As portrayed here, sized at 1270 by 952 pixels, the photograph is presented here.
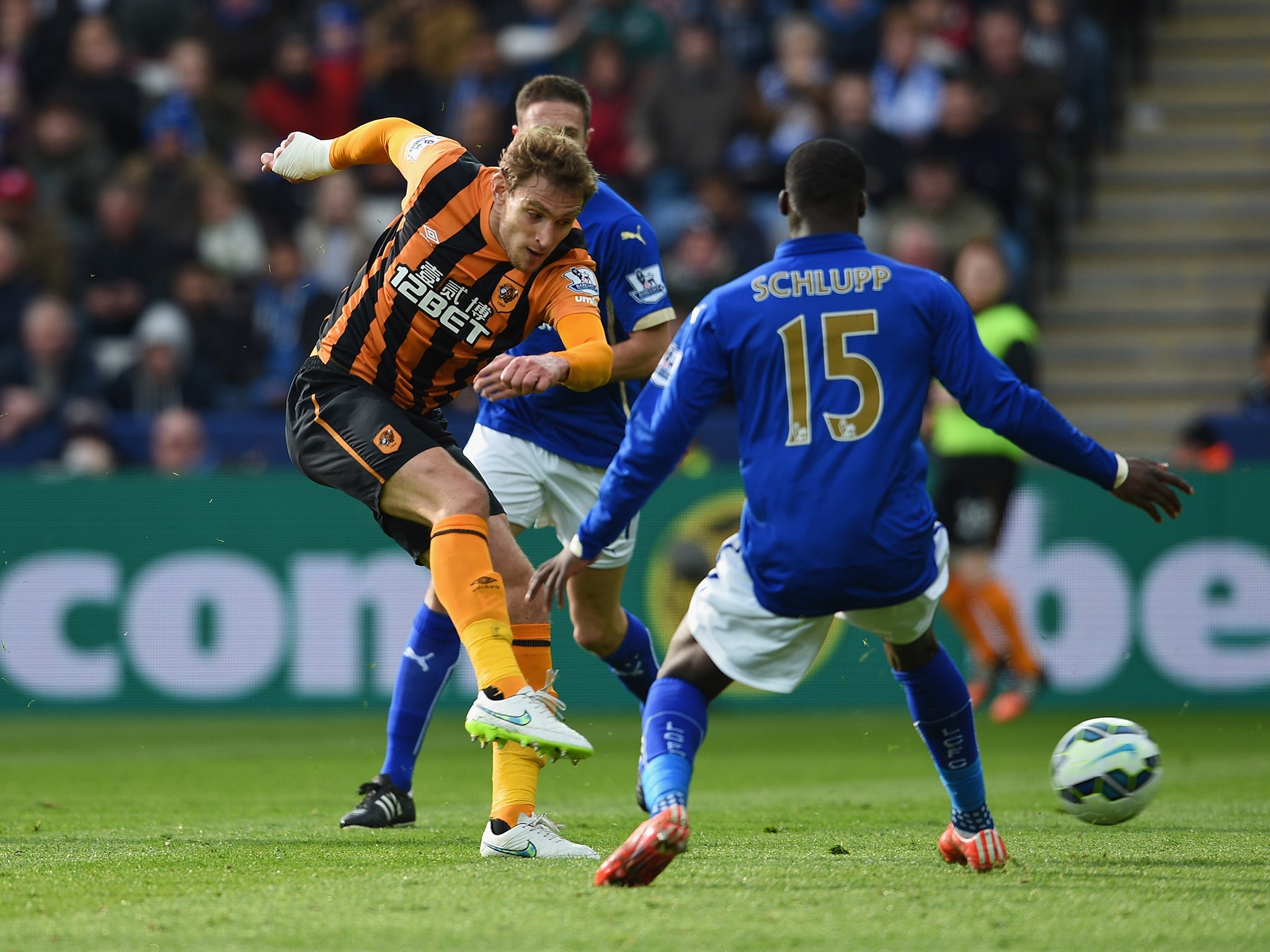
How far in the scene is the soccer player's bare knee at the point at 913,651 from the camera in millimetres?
4699

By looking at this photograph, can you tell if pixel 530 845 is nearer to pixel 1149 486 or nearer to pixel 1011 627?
pixel 1149 486

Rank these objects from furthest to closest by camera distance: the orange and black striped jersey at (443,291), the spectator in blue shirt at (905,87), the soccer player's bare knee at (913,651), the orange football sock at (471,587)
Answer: the spectator in blue shirt at (905,87)
the orange and black striped jersey at (443,291)
the orange football sock at (471,587)
the soccer player's bare knee at (913,651)

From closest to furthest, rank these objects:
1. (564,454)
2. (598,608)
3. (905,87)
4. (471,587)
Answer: (471,587) → (564,454) → (598,608) → (905,87)

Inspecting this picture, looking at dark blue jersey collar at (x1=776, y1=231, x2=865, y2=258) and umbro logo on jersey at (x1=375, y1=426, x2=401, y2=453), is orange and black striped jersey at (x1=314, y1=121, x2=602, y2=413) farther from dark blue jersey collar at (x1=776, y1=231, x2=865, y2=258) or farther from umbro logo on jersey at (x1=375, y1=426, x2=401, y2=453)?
dark blue jersey collar at (x1=776, y1=231, x2=865, y2=258)

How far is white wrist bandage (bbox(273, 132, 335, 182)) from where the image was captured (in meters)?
5.78

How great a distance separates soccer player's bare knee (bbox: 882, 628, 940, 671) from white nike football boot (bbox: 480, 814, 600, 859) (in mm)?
1064

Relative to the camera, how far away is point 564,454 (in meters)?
6.30

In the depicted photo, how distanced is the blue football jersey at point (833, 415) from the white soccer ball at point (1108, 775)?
1.23 m

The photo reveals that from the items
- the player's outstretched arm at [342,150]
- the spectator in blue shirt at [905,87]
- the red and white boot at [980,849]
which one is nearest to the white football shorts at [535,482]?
the player's outstretched arm at [342,150]

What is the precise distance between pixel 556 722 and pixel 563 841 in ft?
1.71

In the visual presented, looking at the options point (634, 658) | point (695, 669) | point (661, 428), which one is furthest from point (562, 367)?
point (634, 658)

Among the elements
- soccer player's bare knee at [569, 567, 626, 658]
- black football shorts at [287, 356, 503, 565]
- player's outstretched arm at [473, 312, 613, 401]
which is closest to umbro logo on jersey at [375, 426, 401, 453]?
black football shorts at [287, 356, 503, 565]

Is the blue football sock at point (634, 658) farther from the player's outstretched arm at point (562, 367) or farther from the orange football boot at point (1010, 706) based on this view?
the orange football boot at point (1010, 706)

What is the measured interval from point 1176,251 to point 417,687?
10.1 metres
